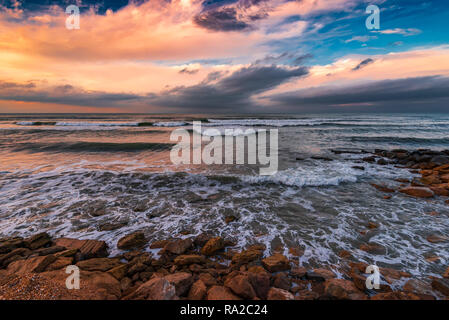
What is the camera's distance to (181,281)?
2.79 m

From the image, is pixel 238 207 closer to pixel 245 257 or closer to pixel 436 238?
pixel 245 257

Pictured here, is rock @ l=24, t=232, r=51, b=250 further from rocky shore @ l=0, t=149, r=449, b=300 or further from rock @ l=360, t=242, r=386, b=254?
rock @ l=360, t=242, r=386, b=254

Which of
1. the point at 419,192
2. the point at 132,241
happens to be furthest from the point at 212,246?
the point at 419,192

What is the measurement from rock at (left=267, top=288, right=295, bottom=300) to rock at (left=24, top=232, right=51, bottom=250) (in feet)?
16.2

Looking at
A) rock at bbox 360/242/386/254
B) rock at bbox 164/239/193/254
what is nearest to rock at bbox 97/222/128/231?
rock at bbox 164/239/193/254

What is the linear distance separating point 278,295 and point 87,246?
13.1ft

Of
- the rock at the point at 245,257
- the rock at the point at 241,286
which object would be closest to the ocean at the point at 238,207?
the rock at the point at 245,257

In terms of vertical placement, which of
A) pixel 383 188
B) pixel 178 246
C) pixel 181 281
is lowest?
pixel 178 246

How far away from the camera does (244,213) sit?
18.3 feet

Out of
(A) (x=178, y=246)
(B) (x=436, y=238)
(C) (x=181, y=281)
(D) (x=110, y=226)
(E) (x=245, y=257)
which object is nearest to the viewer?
(C) (x=181, y=281)

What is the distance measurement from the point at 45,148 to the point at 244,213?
18293 mm

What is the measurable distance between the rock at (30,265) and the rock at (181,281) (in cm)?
233
